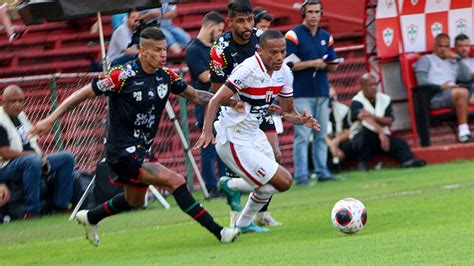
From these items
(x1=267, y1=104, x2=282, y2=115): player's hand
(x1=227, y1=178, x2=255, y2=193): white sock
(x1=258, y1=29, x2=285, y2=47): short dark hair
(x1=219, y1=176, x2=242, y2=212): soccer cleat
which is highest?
(x1=258, y1=29, x2=285, y2=47): short dark hair

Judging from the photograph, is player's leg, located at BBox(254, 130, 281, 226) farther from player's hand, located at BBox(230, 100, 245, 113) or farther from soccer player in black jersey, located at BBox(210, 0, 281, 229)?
player's hand, located at BBox(230, 100, 245, 113)

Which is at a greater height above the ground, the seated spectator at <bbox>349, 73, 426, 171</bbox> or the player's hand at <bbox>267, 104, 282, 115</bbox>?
the player's hand at <bbox>267, 104, 282, 115</bbox>

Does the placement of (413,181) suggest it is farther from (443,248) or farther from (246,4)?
(443,248)

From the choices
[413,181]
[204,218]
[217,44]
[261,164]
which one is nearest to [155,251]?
[204,218]

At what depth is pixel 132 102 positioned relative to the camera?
1067 centimetres

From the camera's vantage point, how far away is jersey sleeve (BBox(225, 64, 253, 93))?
10.7m

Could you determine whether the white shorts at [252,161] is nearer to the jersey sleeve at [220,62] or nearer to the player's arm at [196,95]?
the player's arm at [196,95]

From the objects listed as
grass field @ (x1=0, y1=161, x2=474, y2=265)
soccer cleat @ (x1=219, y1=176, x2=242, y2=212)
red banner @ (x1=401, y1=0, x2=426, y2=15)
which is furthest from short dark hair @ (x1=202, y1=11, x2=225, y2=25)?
red banner @ (x1=401, y1=0, x2=426, y2=15)

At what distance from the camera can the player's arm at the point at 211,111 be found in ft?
33.5

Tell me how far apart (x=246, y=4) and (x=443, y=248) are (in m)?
3.80

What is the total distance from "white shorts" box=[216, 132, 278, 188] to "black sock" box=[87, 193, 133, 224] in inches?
42.7

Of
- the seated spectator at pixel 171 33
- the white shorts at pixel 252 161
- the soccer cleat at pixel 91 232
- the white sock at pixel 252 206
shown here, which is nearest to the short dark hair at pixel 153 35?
the white shorts at pixel 252 161

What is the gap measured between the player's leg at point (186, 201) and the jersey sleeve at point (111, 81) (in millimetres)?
830

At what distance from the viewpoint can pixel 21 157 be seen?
1431 centimetres
